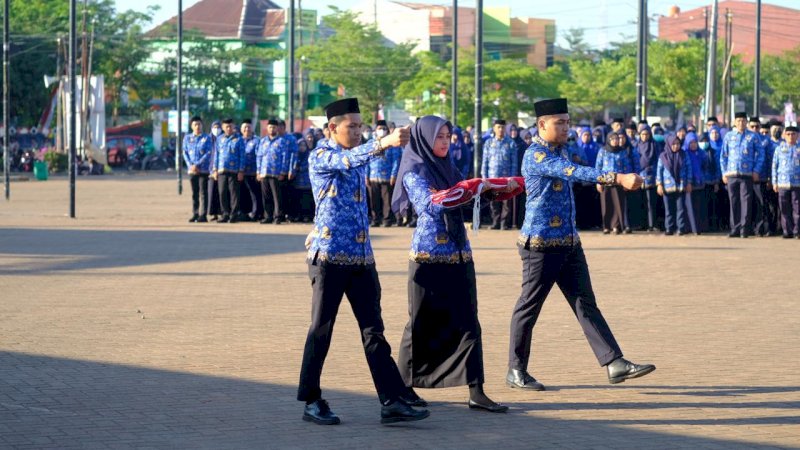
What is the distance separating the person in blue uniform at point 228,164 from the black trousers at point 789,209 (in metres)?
9.67

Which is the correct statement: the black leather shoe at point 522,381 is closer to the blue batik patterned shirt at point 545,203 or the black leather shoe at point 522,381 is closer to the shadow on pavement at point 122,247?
the blue batik patterned shirt at point 545,203

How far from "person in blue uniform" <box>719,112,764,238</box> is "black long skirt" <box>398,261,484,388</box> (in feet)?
49.7

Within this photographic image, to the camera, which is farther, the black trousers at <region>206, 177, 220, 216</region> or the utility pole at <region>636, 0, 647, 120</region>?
the utility pole at <region>636, 0, 647, 120</region>

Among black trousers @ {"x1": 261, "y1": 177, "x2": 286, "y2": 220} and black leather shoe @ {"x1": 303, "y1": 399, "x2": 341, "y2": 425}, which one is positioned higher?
black trousers @ {"x1": 261, "y1": 177, "x2": 286, "y2": 220}

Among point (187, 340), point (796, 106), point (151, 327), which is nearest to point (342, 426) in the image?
point (187, 340)

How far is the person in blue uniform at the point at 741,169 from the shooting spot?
22625 millimetres

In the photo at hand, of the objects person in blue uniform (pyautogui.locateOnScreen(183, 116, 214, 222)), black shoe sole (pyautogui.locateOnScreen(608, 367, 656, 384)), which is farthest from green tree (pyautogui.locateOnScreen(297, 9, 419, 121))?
black shoe sole (pyautogui.locateOnScreen(608, 367, 656, 384))

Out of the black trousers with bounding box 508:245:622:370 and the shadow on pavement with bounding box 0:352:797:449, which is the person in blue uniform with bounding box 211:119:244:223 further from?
the black trousers with bounding box 508:245:622:370

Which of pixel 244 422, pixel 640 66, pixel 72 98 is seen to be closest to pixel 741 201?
pixel 640 66

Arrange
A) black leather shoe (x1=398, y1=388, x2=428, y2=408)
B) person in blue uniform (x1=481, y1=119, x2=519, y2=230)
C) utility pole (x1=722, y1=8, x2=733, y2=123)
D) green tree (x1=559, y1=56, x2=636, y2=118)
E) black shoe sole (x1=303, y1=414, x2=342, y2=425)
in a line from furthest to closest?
1. green tree (x1=559, y1=56, x2=636, y2=118)
2. utility pole (x1=722, y1=8, x2=733, y2=123)
3. person in blue uniform (x1=481, y1=119, x2=519, y2=230)
4. black leather shoe (x1=398, y1=388, x2=428, y2=408)
5. black shoe sole (x1=303, y1=414, x2=342, y2=425)

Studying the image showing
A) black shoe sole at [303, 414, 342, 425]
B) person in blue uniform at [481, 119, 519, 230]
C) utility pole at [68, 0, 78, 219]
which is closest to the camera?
black shoe sole at [303, 414, 342, 425]

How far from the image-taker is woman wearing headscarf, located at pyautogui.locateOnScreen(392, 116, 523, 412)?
827cm

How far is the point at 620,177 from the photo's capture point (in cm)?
841

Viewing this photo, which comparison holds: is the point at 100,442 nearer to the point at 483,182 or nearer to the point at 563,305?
the point at 483,182
